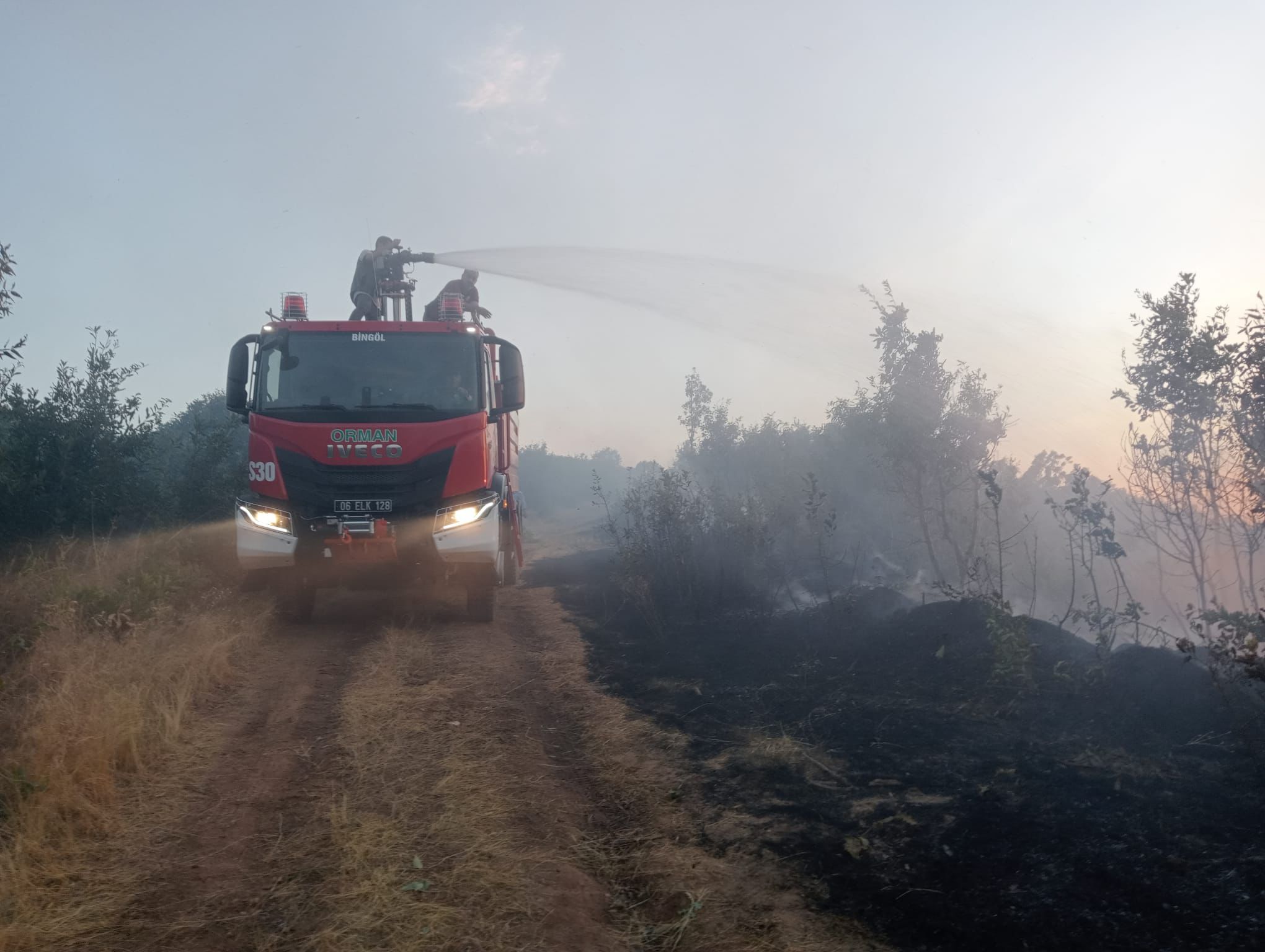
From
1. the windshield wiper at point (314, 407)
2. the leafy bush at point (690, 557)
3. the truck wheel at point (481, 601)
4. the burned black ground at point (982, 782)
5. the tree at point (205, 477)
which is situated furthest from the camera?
the tree at point (205, 477)

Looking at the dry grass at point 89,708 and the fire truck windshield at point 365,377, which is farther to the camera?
the fire truck windshield at point 365,377

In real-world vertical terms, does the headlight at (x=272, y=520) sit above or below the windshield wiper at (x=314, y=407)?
below

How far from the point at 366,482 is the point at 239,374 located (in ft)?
6.91

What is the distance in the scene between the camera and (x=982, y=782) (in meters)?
4.88

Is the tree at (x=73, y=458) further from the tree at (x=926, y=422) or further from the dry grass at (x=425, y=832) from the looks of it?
the tree at (x=926, y=422)

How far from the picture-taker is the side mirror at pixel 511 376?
9.86 m

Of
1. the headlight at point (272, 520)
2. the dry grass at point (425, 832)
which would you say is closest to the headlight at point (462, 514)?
the headlight at point (272, 520)

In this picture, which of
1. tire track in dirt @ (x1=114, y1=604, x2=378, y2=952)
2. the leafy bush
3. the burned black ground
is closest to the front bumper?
tire track in dirt @ (x1=114, y1=604, x2=378, y2=952)

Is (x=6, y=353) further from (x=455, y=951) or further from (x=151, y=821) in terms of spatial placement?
(x=455, y=951)

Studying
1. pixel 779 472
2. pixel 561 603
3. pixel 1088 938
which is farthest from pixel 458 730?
pixel 779 472

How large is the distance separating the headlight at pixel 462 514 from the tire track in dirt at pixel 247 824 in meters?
1.97

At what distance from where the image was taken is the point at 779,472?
2662cm

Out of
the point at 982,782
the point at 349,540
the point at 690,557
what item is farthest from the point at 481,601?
the point at 982,782

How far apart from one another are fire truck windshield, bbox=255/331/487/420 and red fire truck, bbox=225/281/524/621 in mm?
15
